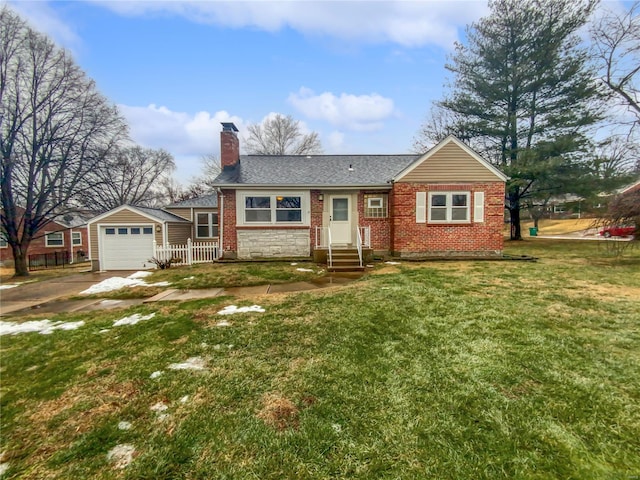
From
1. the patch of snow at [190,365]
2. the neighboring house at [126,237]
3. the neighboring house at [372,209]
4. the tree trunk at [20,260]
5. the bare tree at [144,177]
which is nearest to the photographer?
the patch of snow at [190,365]

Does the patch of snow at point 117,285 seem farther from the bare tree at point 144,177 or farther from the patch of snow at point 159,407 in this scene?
the bare tree at point 144,177

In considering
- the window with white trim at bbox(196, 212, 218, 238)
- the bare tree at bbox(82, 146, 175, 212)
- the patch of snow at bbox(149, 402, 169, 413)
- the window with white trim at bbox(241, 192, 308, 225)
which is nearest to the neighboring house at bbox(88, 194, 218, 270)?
the window with white trim at bbox(196, 212, 218, 238)

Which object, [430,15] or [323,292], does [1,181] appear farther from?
[430,15]

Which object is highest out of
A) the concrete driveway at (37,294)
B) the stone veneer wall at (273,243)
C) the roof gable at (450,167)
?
the roof gable at (450,167)

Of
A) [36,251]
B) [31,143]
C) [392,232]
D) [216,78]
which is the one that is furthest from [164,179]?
[392,232]

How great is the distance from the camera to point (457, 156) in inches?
444

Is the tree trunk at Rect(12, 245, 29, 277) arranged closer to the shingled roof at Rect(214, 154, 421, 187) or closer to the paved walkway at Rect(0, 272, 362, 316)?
the paved walkway at Rect(0, 272, 362, 316)

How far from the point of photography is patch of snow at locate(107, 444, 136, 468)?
216 cm

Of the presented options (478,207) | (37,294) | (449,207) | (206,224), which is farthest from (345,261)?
(206,224)

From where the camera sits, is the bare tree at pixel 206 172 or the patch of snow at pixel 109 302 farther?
the bare tree at pixel 206 172

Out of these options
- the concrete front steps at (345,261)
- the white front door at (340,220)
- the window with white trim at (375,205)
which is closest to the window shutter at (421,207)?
the window with white trim at (375,205)

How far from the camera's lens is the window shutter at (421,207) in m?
11.4

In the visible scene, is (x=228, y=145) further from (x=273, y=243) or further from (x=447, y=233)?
(x=447, y=233)

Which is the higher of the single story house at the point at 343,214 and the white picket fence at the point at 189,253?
the single story house at the point at 343,214
